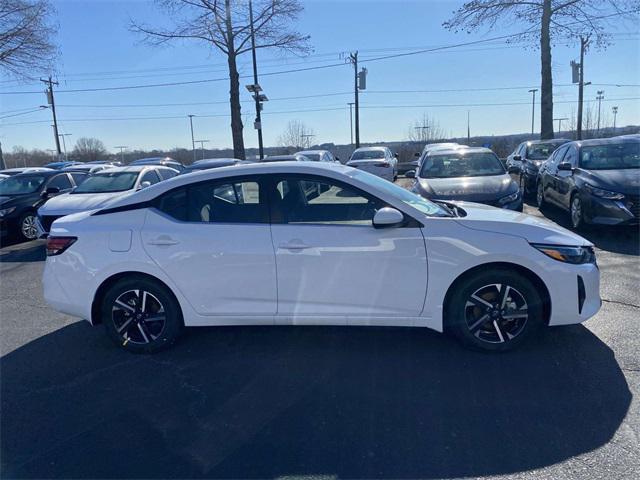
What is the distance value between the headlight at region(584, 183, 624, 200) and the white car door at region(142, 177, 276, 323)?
237 inches

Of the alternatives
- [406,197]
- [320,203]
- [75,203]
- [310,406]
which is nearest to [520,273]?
[406,197]

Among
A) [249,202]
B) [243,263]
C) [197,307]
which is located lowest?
[197,307]

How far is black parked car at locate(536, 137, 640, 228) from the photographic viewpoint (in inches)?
272

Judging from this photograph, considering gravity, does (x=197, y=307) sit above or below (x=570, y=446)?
above

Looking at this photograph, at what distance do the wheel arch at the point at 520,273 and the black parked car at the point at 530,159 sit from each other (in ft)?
28.3

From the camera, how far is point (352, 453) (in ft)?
8.27

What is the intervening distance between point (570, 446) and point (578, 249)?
5.32 feet

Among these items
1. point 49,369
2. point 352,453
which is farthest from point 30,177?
point 352,453

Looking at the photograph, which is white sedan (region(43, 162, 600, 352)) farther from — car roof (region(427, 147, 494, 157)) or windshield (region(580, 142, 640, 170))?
car roof (region(427, 147, 494, 157))

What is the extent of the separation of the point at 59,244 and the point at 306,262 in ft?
7.14

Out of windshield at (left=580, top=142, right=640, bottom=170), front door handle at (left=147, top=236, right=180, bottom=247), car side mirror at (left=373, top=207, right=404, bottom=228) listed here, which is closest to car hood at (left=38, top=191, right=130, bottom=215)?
front door handle at (left=147, top=236, right=180, bottom=247)

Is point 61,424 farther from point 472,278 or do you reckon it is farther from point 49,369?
point 472,278

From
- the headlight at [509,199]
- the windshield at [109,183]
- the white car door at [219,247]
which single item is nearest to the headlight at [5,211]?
the windshield at [109,183]

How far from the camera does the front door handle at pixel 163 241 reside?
12.1ft
